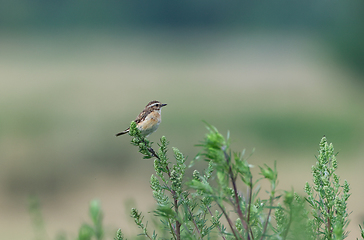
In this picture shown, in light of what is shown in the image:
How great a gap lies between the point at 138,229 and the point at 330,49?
1234 inches

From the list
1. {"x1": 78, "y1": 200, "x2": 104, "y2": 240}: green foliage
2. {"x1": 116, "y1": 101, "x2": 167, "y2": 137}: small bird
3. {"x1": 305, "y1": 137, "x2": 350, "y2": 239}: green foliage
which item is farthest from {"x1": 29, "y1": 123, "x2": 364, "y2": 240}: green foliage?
{"x1": 116, "y1": 101, "x2": 167, "y2": 137}: small bird

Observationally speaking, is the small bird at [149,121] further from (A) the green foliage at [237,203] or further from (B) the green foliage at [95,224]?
(B) the green foliage at [95,224]

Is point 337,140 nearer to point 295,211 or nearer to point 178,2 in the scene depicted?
point 295,211

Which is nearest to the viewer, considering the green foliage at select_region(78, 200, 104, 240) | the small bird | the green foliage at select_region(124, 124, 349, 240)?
the green foliage at select_region(78, 200, 104, 240)

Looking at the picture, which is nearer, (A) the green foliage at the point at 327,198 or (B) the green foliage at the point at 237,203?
(B) the green foliage at the point at 237,203

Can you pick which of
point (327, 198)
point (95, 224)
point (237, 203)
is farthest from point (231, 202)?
point (327, 198)

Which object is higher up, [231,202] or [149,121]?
[149,121]

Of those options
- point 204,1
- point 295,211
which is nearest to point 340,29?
point 204,1

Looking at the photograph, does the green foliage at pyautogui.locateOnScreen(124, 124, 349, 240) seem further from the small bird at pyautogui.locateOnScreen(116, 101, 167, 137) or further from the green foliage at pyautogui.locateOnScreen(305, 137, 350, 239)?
the small bird at pyautogui.locateOnScreen(116, 101, 167, 137)

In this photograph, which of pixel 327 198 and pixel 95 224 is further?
pixel 327 198

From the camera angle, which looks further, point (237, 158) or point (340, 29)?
point (340, 29)

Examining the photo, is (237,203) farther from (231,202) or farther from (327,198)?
(327,198)

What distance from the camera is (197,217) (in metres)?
1.99

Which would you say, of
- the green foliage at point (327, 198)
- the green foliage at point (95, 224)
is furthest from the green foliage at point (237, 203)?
the green foliage at point (95, 224)
